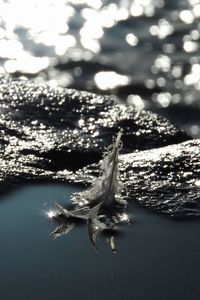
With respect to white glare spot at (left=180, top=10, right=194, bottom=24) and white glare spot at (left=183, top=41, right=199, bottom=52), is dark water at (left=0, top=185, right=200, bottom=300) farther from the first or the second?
white glare spot at (left=180, top=10, right=194, bottom=24)

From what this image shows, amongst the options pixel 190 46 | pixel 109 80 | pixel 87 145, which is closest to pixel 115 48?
pixel 109 80

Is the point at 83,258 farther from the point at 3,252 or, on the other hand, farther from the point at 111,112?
the point at 111,112

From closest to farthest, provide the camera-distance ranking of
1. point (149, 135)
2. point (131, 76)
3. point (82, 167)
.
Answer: point (82, 167)
point (149, 135)
point (131, 76)

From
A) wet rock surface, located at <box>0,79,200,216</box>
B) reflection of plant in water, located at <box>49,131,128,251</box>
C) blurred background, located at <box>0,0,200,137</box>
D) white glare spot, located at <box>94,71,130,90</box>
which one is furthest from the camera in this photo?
white glare spot, located at <box>94,71,130,90</box>

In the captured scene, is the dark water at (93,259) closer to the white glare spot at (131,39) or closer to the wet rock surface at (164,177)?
the wet rock surface at (164,177)

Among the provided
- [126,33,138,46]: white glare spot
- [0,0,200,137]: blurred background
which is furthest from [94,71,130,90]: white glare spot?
[126,33,138,46]: white glare spot

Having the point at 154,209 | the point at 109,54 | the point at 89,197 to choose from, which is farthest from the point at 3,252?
the point at 109,54
